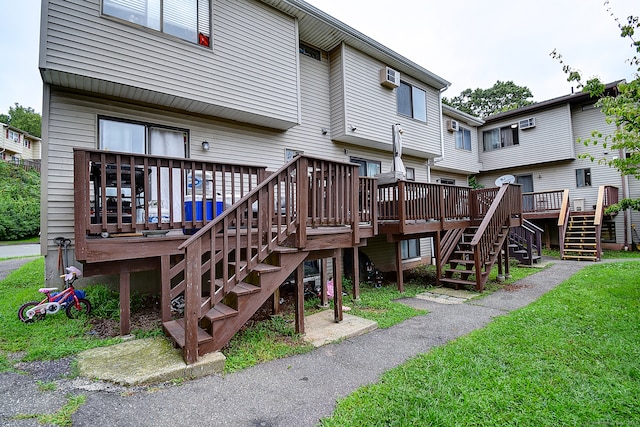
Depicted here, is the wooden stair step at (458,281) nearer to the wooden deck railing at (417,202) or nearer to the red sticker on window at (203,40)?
the wooden deck railing at (417,202)

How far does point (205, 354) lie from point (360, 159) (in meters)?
7.22

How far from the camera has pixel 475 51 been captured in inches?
1176

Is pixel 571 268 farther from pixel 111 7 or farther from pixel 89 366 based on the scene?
pixel 111 7

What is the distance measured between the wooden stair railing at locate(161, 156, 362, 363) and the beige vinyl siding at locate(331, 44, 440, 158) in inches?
151

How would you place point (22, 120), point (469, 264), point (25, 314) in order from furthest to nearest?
point (22, 120), point (469, 264), point (25, 314)

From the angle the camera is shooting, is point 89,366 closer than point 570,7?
Yes

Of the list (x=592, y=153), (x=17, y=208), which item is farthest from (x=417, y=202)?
(x=17, y=208)

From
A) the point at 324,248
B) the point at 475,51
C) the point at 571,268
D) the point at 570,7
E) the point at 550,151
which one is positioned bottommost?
the point at 571,268

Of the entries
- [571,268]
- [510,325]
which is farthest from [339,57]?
[571,268]

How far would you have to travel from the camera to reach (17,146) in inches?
1180

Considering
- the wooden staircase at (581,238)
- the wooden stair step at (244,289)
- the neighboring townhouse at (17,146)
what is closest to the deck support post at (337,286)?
the wooden stair step at (244,289)

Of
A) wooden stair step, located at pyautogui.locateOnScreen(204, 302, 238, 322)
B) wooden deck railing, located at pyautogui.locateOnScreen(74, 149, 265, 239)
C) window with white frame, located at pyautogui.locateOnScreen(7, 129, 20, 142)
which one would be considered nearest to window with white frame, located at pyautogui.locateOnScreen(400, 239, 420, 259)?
wooden deck railing, located at pyautogui.locateOnScreen(74, 149, 265, 239)

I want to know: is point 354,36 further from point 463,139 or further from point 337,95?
point 463,139

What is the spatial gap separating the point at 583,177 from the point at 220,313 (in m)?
16.9
